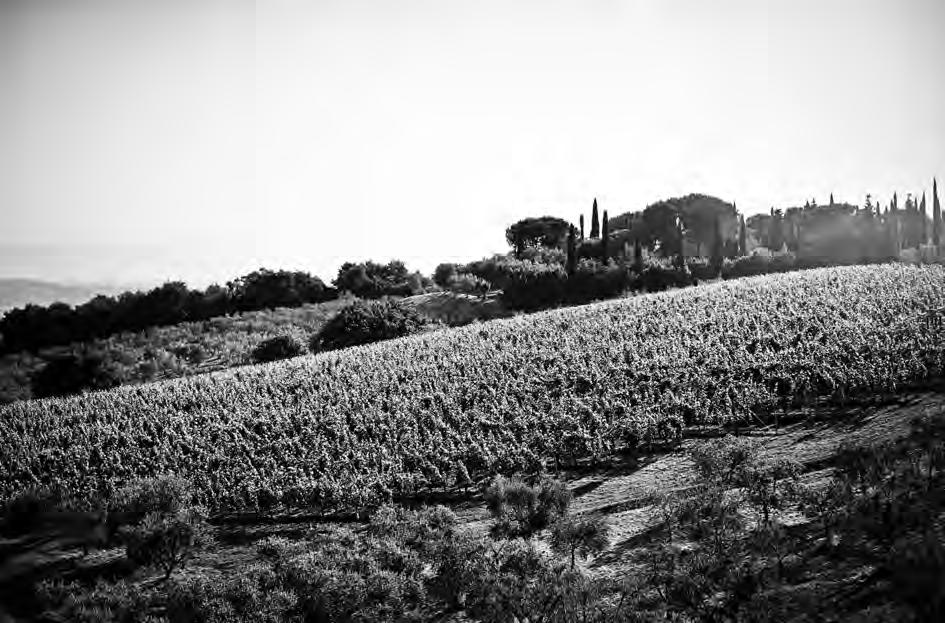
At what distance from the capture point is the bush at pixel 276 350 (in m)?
56.3

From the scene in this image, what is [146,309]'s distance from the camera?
→ 3105 inches

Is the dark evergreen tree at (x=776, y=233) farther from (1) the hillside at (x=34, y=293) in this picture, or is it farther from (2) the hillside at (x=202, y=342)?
(1) the hillside at (x=34, y=293)

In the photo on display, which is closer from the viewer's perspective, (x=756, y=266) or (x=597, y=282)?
(x=597, y=282)

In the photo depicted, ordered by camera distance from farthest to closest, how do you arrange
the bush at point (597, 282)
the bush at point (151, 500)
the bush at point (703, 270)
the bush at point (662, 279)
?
the bush at point (703, 270)
the bush at point (662, 279)
the bush at point (597, 282)
the bush at point (151, 500)

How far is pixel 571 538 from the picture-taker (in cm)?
1919

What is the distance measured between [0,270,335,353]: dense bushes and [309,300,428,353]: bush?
25657 mm

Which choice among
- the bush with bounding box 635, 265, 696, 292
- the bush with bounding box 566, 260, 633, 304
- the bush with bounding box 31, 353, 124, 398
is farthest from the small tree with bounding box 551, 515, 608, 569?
the bush with bounding box 635, 265, 696, 292

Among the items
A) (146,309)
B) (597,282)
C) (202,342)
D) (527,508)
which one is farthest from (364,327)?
(527,508)

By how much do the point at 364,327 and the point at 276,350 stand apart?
7.04 m

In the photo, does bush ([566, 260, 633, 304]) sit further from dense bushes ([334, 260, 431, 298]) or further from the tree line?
dense bushes ([334, 260, 431, 298])

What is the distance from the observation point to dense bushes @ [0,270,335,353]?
74.4 metres

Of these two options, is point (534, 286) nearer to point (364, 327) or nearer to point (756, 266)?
point (364, 327)

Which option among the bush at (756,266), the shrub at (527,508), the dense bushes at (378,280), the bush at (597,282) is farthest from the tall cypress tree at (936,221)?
the shrub at (527,508)

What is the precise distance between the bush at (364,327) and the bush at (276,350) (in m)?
2.02
